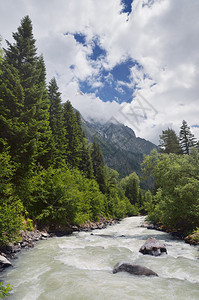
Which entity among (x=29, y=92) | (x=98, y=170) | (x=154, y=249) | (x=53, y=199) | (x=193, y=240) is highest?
(x=29, y=92)

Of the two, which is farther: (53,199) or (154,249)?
(53,199)

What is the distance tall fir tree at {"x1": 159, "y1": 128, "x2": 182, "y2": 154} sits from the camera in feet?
121

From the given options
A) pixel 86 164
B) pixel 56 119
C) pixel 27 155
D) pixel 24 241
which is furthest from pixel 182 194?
pixel 86 164

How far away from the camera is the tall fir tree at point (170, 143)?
37.0 meters

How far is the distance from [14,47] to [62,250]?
22.9 metres

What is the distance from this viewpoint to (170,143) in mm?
38406

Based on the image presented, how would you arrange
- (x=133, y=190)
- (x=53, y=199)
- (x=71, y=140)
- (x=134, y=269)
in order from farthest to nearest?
(x=133, y=190) → (x=71, y=140) → (x=53, y=199) → (x=134, y=269)

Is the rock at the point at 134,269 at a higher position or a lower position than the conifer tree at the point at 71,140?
lower

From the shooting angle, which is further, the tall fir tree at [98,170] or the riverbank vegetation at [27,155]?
the tall fir tree at [98,170]

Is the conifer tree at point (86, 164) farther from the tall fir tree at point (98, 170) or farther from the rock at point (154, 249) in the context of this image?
the rock at point (154, 249)

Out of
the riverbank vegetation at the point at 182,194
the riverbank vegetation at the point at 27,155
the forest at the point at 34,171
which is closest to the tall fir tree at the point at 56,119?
the riverbank vegetation at the point at 27,155

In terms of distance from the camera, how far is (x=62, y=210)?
20250 mm

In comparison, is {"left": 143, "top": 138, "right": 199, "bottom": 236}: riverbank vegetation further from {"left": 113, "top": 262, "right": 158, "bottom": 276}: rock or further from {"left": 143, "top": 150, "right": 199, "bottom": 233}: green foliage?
{"left": 113, "top": 262, "right": 158, "bottom": 276}: rock

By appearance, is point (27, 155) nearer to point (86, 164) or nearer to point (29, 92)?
point (29, 92)
